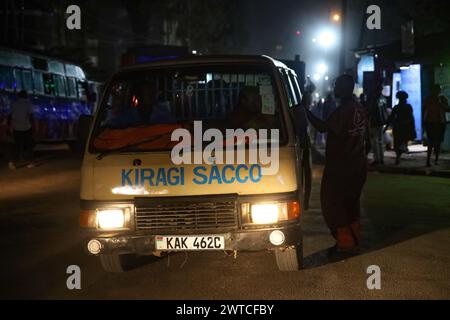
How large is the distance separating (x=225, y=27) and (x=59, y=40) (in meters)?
12.6

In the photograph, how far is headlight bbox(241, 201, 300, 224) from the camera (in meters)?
5.46

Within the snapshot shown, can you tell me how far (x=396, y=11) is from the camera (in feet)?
97.9

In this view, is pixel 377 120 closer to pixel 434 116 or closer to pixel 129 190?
pixel 434 116

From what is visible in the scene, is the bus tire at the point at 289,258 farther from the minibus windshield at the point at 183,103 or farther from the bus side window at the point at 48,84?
the bus side window at the point at 48,84

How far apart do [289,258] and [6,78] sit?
1641cm

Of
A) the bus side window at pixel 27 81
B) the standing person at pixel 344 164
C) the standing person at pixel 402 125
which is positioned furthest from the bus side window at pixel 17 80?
the standing person at pixel 344 164

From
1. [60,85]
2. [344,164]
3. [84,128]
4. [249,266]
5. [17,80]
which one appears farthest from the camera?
[60,85]

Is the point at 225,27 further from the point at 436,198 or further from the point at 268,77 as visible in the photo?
the point at 268,77

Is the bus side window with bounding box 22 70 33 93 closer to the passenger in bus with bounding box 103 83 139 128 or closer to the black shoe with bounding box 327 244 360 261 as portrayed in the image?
the passenger in bus with bounding box 103 83 139 128

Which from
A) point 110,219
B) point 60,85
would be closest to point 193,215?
point 110,219

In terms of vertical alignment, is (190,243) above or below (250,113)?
below

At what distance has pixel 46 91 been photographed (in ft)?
74.6

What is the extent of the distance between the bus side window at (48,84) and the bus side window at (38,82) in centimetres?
23
